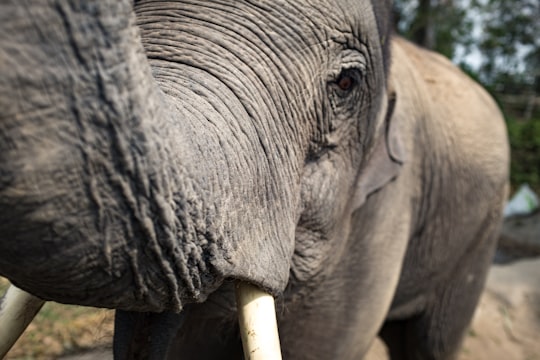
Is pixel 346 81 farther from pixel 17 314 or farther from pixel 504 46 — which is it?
pixel 504 46

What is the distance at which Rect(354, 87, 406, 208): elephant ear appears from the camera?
2.17 meters

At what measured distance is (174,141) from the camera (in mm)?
1003

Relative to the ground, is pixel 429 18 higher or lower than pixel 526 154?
higher

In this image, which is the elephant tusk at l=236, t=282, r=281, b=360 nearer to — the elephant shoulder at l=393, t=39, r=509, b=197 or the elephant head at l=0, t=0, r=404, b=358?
the elephant head at l=0, t=0, r=404, b=358

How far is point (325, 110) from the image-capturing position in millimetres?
1770

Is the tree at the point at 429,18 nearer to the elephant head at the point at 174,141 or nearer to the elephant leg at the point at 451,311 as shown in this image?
the elephant leg at the point at 451,311

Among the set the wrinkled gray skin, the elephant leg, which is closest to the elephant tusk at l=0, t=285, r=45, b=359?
the wrinkled gray skin

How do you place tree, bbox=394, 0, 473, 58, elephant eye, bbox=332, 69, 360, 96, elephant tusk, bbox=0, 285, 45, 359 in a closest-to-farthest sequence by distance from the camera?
elephant tusk, bbox=0, 285, 45, 359, elephant eye, bbox=332, 69, 360, 96, tree, bbox=394, 0, 473, 58

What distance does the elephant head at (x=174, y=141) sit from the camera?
818 mm

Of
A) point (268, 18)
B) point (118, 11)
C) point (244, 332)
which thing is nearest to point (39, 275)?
point (118, 11)

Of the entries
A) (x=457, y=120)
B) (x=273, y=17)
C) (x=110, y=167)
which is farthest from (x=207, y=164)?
(x=457, y=120)

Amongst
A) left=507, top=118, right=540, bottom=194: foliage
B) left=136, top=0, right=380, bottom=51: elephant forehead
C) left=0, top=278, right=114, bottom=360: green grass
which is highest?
left=136, top=0, right=380, bottom=51: elephant forehead

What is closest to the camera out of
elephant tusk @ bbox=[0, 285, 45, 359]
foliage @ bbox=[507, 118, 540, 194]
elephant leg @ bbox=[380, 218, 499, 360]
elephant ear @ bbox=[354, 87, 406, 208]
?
elephant tusk @ bbox=[0, 285, 45, 359]

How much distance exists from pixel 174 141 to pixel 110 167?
12cm
